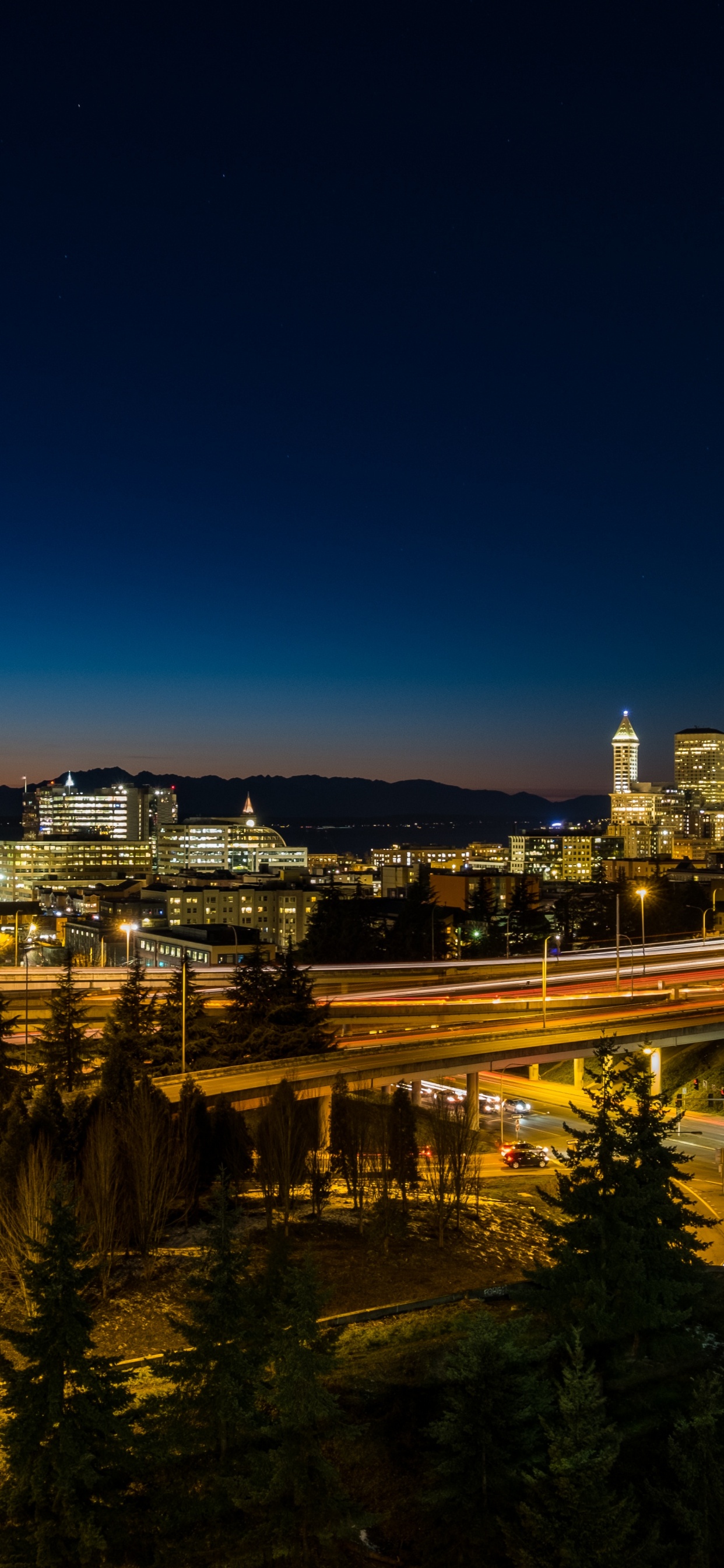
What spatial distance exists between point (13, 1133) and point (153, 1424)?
1021 cm

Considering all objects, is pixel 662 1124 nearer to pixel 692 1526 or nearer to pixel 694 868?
pixel 692 1526

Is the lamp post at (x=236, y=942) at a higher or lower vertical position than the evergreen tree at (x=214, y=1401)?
lower

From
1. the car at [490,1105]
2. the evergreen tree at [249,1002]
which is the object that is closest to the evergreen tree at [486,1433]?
the evergreen tree at [249,1002]

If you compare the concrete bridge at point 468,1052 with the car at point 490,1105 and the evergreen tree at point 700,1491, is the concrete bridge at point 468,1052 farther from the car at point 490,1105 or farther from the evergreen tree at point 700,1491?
the evergreen tree at point 700,1491

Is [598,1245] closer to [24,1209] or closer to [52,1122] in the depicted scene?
[24,1209]

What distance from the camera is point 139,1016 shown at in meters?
33.2

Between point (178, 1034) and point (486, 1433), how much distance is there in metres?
22.8

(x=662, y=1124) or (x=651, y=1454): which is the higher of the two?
(x=662, y=1124)

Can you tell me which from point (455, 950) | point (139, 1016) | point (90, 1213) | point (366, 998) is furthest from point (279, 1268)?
point (455, 950)

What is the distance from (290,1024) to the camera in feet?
115

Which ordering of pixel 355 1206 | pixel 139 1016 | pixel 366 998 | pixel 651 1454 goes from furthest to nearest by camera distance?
pixel 366 998
pixel 139 1016
pixel 355 1206
pixel 651 1454

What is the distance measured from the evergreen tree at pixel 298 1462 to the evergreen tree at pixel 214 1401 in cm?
35

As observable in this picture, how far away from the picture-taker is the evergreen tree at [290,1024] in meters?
33.9

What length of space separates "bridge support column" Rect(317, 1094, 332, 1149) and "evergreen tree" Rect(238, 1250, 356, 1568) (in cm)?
1792
